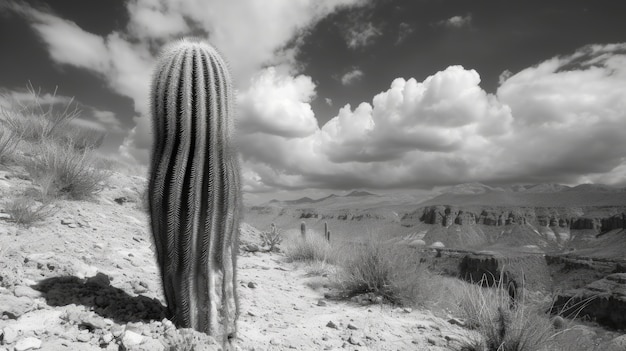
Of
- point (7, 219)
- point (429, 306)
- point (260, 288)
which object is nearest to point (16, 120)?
point (7, 219)

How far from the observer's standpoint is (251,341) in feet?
12.8

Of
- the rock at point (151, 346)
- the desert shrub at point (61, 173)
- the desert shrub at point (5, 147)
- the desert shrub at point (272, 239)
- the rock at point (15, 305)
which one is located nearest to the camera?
the rock at point (151, 346)

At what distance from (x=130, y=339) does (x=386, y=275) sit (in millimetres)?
4230

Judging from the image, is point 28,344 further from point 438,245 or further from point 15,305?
point 438,245

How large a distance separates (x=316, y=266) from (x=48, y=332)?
5.78 m

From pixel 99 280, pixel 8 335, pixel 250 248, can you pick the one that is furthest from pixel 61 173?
pixel 8 335

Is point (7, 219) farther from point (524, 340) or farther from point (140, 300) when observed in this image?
point (524, 340)

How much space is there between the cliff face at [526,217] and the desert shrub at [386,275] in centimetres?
10210

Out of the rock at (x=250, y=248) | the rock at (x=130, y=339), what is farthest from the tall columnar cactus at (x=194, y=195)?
the rock at (x=250, y=248)

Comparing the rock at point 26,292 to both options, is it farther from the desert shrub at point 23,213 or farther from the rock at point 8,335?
the desert shrub at point 23,213

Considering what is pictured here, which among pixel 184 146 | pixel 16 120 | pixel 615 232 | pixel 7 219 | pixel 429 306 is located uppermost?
pixel 16 120

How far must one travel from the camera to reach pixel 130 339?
2.98 m

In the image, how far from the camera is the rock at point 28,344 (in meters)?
2.79

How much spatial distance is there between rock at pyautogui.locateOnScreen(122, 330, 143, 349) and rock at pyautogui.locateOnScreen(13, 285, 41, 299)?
115 centimetres
